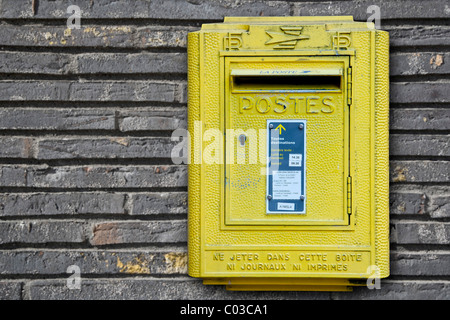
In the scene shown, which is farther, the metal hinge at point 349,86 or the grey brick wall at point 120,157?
the grey brick wall at point 120,157

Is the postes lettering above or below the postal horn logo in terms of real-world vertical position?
below

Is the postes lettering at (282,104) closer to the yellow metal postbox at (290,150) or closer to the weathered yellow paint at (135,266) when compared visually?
the yellow metal postbox at (290,150)

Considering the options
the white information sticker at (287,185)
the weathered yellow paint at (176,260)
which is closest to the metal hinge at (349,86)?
the white information sticker at (287,185)

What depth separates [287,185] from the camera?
1673 mm

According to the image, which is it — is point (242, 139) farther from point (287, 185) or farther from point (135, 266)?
point (135, 266)

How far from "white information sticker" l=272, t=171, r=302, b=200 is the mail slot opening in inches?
13.1

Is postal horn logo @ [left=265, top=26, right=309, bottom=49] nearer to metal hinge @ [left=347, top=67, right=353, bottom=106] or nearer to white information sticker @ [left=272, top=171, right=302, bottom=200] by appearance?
metal hinge @ [left=347, top=67, right=353, bottom=106]

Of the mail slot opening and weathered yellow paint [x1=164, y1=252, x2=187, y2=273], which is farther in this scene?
weathered yellow paint [x1=164, y1=252, x2=187, y2=273]

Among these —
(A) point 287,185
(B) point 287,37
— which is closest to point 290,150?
(A) point 287,185

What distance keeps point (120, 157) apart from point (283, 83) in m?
0.77

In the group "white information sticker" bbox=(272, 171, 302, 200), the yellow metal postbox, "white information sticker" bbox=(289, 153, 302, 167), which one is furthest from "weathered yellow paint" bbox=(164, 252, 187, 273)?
"white information sticker" bbox=(289, 153, 302, 167)

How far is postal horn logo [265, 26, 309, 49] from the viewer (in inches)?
65.4

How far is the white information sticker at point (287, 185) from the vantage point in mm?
1673
